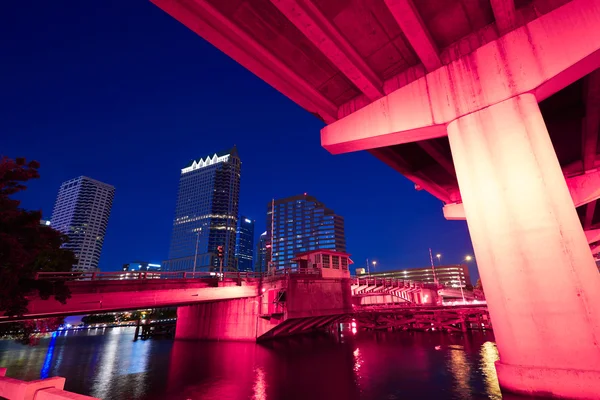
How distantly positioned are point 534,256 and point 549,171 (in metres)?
2.17

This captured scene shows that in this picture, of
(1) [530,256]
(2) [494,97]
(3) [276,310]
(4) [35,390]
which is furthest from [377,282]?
(4) [35,390]

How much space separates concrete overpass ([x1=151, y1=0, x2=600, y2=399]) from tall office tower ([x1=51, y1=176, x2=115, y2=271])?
693 feet

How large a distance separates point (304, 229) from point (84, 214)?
141090mm

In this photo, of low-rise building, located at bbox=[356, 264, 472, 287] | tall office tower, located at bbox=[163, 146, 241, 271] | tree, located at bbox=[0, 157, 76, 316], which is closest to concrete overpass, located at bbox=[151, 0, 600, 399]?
tree, located at bbox=[0, 157, 76, 316]

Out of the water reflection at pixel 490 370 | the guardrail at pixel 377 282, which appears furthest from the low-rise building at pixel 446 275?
the water reflection at pixel 490 370

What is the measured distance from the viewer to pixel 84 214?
18088cm

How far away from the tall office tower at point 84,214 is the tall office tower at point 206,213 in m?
56.0

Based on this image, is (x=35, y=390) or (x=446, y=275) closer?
(x=35, y=390)

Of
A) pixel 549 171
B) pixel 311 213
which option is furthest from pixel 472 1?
pixel 311 213

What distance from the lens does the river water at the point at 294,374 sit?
11.3m

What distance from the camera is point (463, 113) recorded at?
8.68 m

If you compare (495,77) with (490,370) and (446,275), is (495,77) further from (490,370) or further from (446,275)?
(446,275)

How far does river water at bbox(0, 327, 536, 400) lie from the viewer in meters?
11.3

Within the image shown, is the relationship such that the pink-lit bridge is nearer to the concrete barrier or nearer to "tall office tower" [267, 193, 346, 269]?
the concrete barrier
